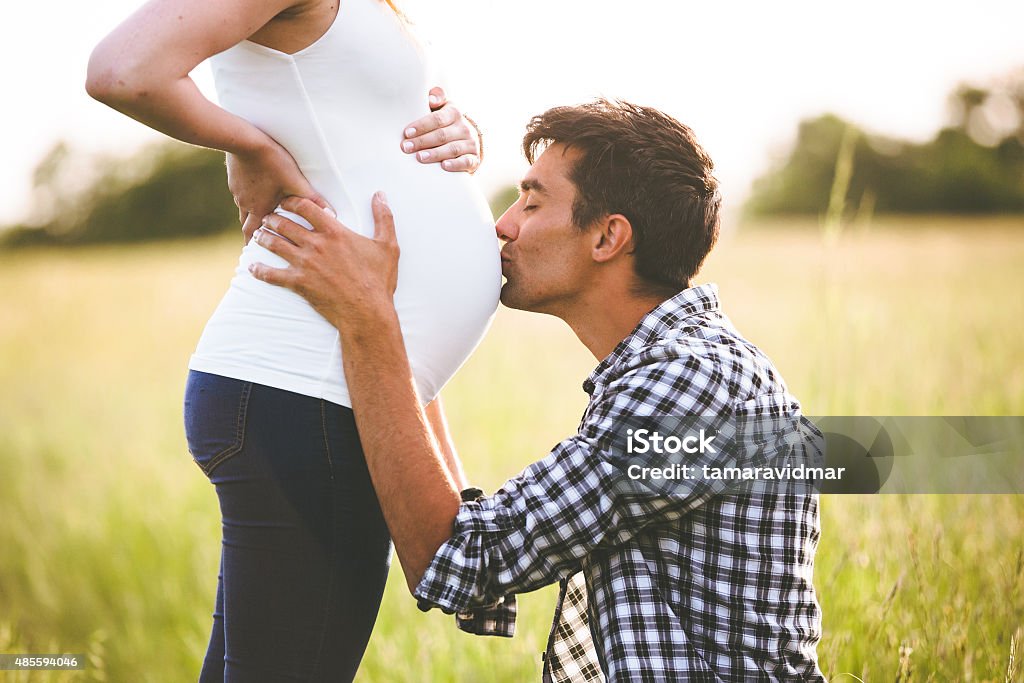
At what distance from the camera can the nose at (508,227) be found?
2102 millimetres

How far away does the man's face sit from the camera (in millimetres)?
2064

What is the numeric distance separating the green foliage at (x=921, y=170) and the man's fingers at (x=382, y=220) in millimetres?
19949

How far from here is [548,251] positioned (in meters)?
2.07

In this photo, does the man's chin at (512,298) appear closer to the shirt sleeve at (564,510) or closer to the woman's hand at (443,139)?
the woman's hand at (443,139)

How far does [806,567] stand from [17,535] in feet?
15.0

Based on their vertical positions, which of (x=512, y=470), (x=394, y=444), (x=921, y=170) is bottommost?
(x=512, y=470)

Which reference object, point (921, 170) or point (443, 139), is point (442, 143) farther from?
point (921, 170)

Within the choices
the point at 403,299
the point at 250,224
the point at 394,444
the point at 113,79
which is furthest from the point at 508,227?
the point at 113,79

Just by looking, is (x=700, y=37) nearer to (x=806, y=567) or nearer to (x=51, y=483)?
(x=51, y=483)

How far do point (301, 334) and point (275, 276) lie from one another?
113mm

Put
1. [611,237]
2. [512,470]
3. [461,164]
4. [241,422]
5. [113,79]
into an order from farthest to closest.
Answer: [512,470], [611,237], [461,164], [241,422], [113,79]

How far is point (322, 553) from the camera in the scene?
64.4 inches

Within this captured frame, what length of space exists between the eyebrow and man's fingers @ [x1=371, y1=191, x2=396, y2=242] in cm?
53

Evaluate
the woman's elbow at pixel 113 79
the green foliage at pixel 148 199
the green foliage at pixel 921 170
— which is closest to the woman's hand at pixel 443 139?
the woman's elbow at pixel 113 79
